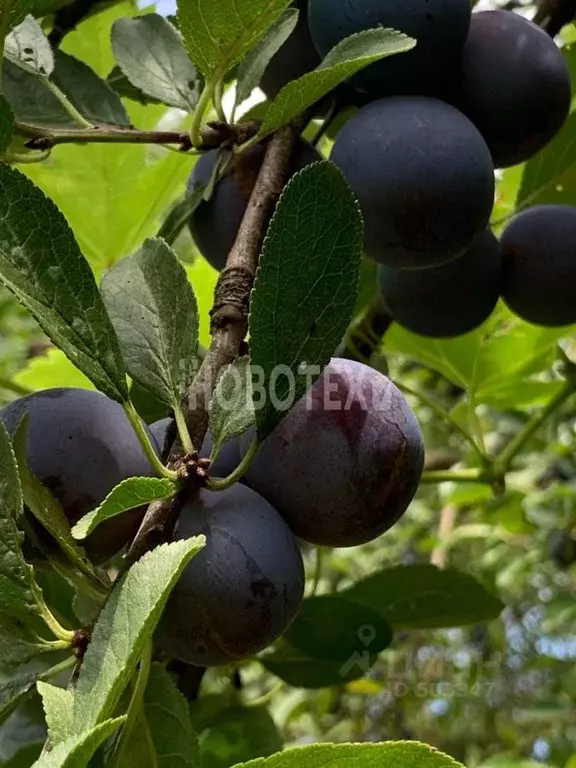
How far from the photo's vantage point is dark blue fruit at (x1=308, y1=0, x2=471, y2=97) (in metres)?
0.77

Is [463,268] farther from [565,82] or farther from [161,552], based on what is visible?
[161,552]

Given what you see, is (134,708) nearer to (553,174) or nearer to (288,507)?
(288,507)

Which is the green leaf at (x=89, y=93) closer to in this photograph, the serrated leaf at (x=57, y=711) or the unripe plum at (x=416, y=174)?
the unripe plum at (x=416, y=174)

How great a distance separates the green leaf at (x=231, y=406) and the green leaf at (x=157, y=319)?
40 millimetres

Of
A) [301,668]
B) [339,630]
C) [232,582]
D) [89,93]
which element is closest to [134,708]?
[232,582]

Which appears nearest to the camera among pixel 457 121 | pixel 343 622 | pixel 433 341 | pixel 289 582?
pixel 289 582

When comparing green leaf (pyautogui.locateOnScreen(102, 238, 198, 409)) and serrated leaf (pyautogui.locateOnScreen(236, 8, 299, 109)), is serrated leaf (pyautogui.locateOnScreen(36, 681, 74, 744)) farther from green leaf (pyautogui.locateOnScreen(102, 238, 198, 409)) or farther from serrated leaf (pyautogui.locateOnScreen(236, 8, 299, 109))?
serrated leaf (pyautogui.locateOnScreen(236, 8, 299, 109))

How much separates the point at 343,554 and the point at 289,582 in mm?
2357

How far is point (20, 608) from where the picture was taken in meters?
0.55

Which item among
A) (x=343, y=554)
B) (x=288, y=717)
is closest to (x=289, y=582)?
(x=288, y=717)

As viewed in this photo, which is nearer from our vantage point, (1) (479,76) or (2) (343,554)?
(1) (479,76)

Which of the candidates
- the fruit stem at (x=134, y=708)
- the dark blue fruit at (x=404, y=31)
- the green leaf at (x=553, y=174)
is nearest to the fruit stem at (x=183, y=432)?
the fruit stem at (x=134, y=708)

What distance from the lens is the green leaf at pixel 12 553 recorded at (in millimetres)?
529

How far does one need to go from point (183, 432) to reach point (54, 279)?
0.12m
